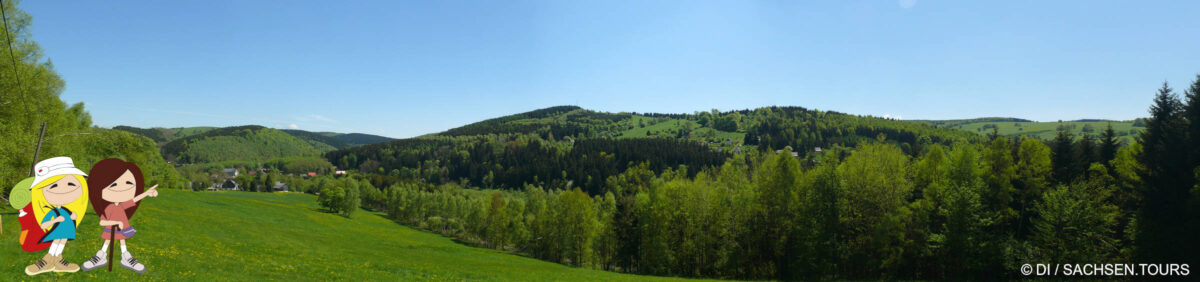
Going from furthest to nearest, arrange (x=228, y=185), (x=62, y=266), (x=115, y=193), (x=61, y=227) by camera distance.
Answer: (x=228, y=185)
(x=62, y=266)
(x=61, y=227)
(x=115, y=193)

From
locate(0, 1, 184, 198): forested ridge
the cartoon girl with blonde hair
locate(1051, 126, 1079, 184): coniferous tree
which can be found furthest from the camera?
locate(1051, 126, 1079, 184): coniferous tree

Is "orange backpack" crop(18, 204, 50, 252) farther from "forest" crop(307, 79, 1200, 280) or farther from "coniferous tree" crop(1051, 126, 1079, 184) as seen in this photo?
"coniferous tree" crop(1051, 126, 1079, 184)

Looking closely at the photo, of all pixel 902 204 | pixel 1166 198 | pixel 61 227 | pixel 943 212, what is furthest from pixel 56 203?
pixel 1166 198

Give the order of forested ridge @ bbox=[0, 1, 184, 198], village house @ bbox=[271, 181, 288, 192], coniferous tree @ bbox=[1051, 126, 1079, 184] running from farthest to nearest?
village house @ bbox=[271, 181, 288, 192] < coniferous tree @ bbox=[1051, 126, 1079, 184] < forested ridge @ bbox=[0, 1, 184, 198]

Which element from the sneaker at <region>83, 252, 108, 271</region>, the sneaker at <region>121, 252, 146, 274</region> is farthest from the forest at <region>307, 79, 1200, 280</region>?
the sneaker at <region>83, 252, 108, 271</region>

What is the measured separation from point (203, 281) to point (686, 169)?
172 meters

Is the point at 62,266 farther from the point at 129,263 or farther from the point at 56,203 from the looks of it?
the point at 56,203

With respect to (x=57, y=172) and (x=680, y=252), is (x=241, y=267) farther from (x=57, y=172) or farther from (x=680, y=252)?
(x=680, y=252)

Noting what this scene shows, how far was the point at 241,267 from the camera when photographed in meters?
22.2

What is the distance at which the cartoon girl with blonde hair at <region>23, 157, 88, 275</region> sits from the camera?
1078cm

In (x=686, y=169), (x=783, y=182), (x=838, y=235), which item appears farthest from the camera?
(x=686, y=169)

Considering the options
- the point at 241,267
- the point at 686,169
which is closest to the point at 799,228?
the point at 241,267

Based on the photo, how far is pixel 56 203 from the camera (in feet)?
35.6

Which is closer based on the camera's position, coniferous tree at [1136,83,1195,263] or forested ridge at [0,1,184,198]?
forested ridge at [0,1,184,198]
